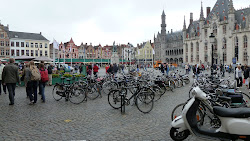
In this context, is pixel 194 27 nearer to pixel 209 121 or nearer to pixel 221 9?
pixel 221 9

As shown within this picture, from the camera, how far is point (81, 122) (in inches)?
240

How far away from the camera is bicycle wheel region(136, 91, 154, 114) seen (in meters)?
7.35

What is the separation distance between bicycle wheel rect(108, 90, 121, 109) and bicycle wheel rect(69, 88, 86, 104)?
1638 millimetres

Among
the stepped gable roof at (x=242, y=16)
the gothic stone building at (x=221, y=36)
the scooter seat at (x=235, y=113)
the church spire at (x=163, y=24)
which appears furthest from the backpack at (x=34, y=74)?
the church spire at (x=163, y=24)

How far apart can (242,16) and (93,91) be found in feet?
180

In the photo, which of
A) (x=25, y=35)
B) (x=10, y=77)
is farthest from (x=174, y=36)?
(x=10, y=77)

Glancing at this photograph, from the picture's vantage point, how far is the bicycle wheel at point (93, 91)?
9752mm

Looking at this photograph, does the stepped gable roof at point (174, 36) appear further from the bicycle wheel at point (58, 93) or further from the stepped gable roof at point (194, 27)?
the bicycle wheel at point (58, 93)

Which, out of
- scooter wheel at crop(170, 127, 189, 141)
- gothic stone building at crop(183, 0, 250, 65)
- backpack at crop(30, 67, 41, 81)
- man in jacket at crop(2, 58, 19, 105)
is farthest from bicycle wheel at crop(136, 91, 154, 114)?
gothic stone building at crop(183, 0, 250, 65)

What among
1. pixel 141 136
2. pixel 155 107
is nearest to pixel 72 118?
pixel 141 136

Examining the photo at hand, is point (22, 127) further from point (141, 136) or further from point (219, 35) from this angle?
point (219, 35)

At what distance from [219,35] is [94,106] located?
55.7 metres

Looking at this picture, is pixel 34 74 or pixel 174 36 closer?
pixel 34 74

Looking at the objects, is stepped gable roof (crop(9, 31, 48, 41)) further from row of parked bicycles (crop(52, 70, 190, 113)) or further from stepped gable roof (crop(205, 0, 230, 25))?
row of parked bicycles (crop(52, 70, 190, 113))
